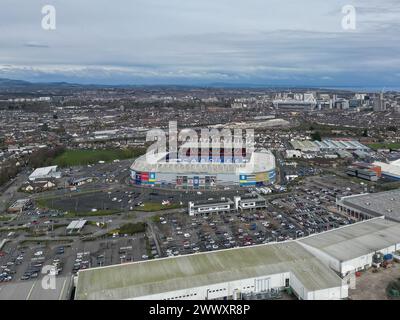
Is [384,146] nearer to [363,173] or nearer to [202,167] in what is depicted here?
[363,173]

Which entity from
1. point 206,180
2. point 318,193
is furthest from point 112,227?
point 318,193

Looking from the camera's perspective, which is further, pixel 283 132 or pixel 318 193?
pixel 283 132

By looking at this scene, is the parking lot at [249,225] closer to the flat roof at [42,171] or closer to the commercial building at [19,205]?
the commercial building at [19,205]

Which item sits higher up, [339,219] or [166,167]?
[166,167]

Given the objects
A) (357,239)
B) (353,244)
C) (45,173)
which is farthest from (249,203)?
(45,173)

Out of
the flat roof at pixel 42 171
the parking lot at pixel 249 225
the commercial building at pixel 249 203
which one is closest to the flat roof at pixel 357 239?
the parking lot at pixel 249 225

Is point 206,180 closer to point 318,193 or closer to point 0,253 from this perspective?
point 318,193
